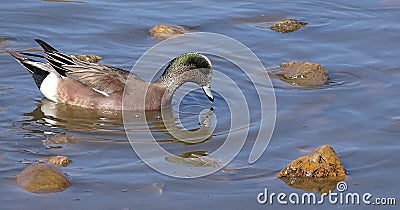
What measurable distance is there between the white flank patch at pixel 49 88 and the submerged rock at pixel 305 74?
2494mm

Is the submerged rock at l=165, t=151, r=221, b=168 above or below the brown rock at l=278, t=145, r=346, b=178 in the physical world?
below

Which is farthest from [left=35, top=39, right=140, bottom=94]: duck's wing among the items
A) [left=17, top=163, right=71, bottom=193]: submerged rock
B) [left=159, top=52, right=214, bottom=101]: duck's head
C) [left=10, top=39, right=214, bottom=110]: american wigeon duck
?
[left=17, top=163, right=71, bottom=193]: submerged rock

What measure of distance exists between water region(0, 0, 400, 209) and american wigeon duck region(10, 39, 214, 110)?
0.56 feet

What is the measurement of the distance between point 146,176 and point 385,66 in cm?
419

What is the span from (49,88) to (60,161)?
2.21 meters

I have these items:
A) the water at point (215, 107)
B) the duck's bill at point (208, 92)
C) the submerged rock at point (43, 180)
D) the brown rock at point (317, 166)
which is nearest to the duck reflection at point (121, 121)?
the water at point (215, 107)

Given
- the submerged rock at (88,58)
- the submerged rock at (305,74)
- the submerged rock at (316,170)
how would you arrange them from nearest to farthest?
the submerged rock at (316,170), the submerged rock at (305,74), the submerged rock at (88,58)

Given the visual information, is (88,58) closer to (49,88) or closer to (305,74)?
(49,88)

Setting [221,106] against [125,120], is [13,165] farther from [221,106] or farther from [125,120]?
[221,106]

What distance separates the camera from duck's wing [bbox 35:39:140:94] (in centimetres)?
959

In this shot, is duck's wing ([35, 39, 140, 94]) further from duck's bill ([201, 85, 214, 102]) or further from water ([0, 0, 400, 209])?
duck's bill ([201, 85, 214, 102])

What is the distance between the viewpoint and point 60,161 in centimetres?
764

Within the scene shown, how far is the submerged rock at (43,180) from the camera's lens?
23.1 feet

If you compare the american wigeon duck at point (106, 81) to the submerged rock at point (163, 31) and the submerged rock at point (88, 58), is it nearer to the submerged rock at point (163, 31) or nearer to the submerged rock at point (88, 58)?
the submerged rock at point (88, 58)
